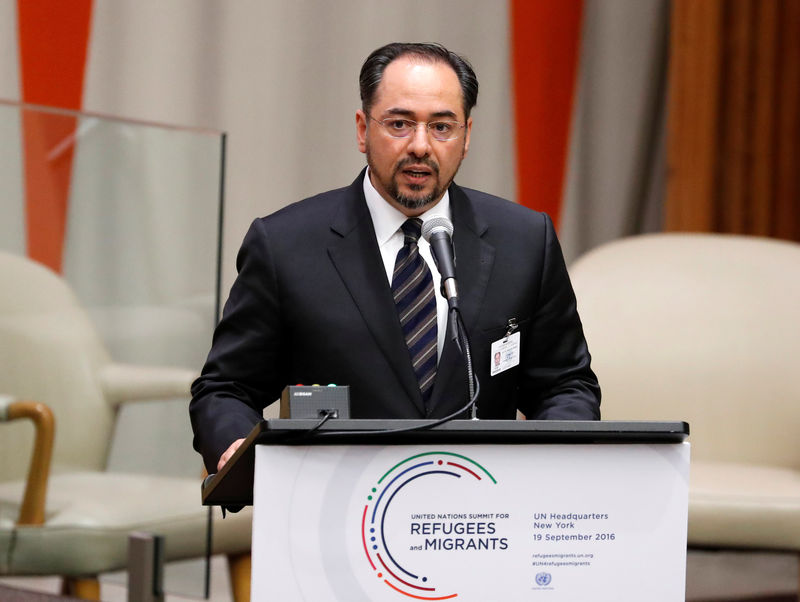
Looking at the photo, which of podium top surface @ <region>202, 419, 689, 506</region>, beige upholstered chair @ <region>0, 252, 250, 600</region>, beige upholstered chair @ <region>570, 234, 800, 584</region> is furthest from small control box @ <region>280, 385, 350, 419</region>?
beige upholstered chair @ <region>570, 234, 800, 584</region>

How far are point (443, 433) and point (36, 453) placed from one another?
1574 mm

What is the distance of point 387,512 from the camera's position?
4.65 feet

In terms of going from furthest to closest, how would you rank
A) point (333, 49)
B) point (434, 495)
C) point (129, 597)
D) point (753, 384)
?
point (333, 49) → point (753, 384) → point (129, 597) → point (434, 495)

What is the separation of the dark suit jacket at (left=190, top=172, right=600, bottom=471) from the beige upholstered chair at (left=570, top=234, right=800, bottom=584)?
1.30 metres

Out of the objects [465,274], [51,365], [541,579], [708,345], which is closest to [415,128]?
[465,274]

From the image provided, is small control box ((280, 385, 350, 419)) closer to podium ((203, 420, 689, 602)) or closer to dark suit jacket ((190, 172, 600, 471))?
podium ((203, 420, 689, 602))

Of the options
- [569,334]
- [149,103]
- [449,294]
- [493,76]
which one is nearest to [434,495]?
[449,294]

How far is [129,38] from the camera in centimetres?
390

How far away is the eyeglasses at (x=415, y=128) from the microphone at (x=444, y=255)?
1.07ft

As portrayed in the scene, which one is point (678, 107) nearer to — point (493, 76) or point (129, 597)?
point (493, 76)

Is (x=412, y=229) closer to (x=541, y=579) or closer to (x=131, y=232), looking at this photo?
(x=541, y=579)

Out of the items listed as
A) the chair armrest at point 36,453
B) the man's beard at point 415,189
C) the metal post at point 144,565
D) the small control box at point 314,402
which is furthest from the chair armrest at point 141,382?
the small control box at point 314,402

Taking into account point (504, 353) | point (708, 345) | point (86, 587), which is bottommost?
point (86, 587)

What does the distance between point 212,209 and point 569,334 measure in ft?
3.80
